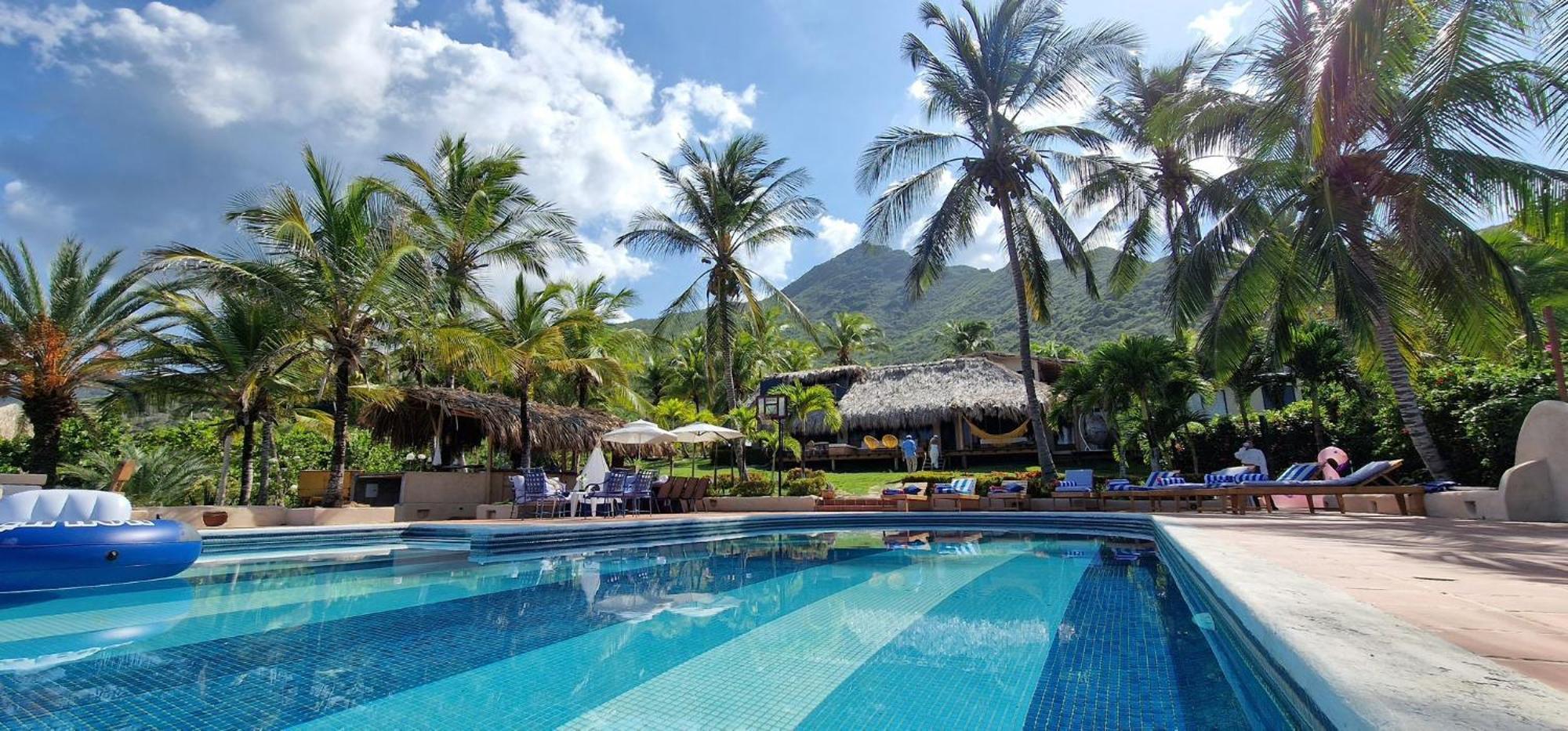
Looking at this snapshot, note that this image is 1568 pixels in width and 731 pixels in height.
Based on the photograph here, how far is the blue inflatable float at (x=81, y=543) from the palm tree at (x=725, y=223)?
38.6 feet

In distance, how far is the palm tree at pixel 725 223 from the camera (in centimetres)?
1767

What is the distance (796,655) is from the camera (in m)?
3.94

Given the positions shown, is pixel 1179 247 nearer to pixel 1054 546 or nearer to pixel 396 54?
pixel 1054 546

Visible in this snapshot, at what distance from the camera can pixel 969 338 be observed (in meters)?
40.6

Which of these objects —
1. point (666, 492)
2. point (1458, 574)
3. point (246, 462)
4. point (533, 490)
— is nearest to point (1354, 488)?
point (1458, 574)

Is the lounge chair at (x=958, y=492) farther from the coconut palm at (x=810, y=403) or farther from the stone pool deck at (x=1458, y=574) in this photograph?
the stone pool deck at (x=1458, y=574)

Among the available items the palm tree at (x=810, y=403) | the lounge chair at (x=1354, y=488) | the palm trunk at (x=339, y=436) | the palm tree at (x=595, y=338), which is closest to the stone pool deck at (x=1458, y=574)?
the lounge chair at (x=1354, y=488)

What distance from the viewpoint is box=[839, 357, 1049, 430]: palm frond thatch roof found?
2331 centimetres

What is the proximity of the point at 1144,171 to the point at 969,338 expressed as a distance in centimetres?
2586

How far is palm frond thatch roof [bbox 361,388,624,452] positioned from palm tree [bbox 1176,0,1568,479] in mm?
13618

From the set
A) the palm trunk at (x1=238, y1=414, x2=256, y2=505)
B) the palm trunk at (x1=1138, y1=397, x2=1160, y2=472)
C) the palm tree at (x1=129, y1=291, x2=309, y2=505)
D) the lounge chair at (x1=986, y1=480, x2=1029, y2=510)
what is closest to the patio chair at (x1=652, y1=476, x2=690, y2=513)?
the lounge chair at (x1=986, y1=480, x2=1029, y2=510)

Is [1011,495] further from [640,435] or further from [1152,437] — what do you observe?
[640,435]

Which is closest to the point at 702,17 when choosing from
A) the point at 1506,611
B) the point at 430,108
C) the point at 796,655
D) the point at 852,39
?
the point at 852,39

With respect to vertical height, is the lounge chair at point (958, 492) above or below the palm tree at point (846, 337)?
below
